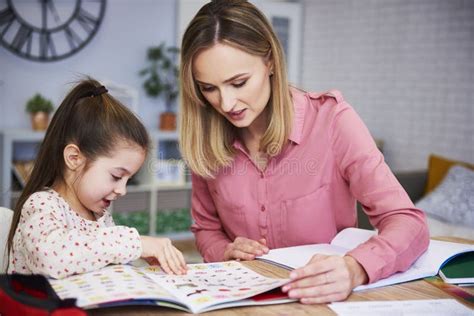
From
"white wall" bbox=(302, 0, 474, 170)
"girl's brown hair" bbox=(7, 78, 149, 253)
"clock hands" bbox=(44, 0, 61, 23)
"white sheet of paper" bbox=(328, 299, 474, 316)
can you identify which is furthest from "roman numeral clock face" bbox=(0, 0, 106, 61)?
"white sheet of paper" bbox=(328, 299, 474, 316)

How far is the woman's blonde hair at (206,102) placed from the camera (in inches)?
57.3

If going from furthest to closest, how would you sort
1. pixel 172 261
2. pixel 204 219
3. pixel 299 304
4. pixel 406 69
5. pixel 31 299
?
1. pixel 406 69
2. pixel 204 219
3. pixel 172 261
4. pixel 299 304
5. pixel 31 299

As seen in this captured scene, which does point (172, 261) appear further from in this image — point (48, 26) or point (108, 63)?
point (108, 63)

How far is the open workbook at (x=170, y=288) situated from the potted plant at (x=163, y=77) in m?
3.72

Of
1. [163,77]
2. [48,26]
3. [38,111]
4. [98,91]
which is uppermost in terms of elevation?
[48,26]

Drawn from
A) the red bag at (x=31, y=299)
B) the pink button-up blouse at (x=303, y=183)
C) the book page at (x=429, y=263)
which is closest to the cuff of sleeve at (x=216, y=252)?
the pink button-up blouse at (x=303, y=183)

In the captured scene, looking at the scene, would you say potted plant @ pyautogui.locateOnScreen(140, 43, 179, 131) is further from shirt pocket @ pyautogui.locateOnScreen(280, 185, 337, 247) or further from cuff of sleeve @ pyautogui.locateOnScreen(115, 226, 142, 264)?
cuff of sleeve @ pyautogui.locateOnScreen(115, 226, 142, 264)

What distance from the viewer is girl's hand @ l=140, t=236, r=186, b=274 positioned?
1.16 meters

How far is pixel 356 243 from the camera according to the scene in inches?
56.8

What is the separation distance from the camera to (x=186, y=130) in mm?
1638

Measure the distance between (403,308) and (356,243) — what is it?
1.27 feet

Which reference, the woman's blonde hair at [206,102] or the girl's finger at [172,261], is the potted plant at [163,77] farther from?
the girl's finger at [172,261]

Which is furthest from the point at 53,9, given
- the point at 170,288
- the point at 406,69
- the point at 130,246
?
the point at 170,288

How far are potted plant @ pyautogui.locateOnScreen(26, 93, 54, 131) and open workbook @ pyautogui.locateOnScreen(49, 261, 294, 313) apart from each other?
10.9 ft
